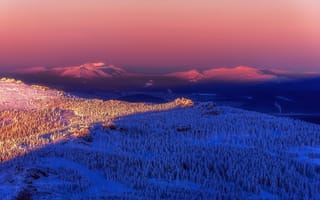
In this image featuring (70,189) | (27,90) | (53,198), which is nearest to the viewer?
(53,198)

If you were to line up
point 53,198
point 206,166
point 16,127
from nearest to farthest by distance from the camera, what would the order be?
point 53,198 → point 206,166 → point 16,127

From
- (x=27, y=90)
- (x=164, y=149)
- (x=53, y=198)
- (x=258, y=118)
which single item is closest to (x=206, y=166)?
(x=164, y=149)

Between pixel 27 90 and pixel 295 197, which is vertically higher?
pixel 27 90

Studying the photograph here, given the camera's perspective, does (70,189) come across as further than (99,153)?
No

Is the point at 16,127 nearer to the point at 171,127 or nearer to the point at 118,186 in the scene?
the point at 171,127

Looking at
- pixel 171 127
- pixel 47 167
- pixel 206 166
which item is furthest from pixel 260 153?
pixel 47 167

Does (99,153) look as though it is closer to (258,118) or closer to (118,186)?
(118,186)
